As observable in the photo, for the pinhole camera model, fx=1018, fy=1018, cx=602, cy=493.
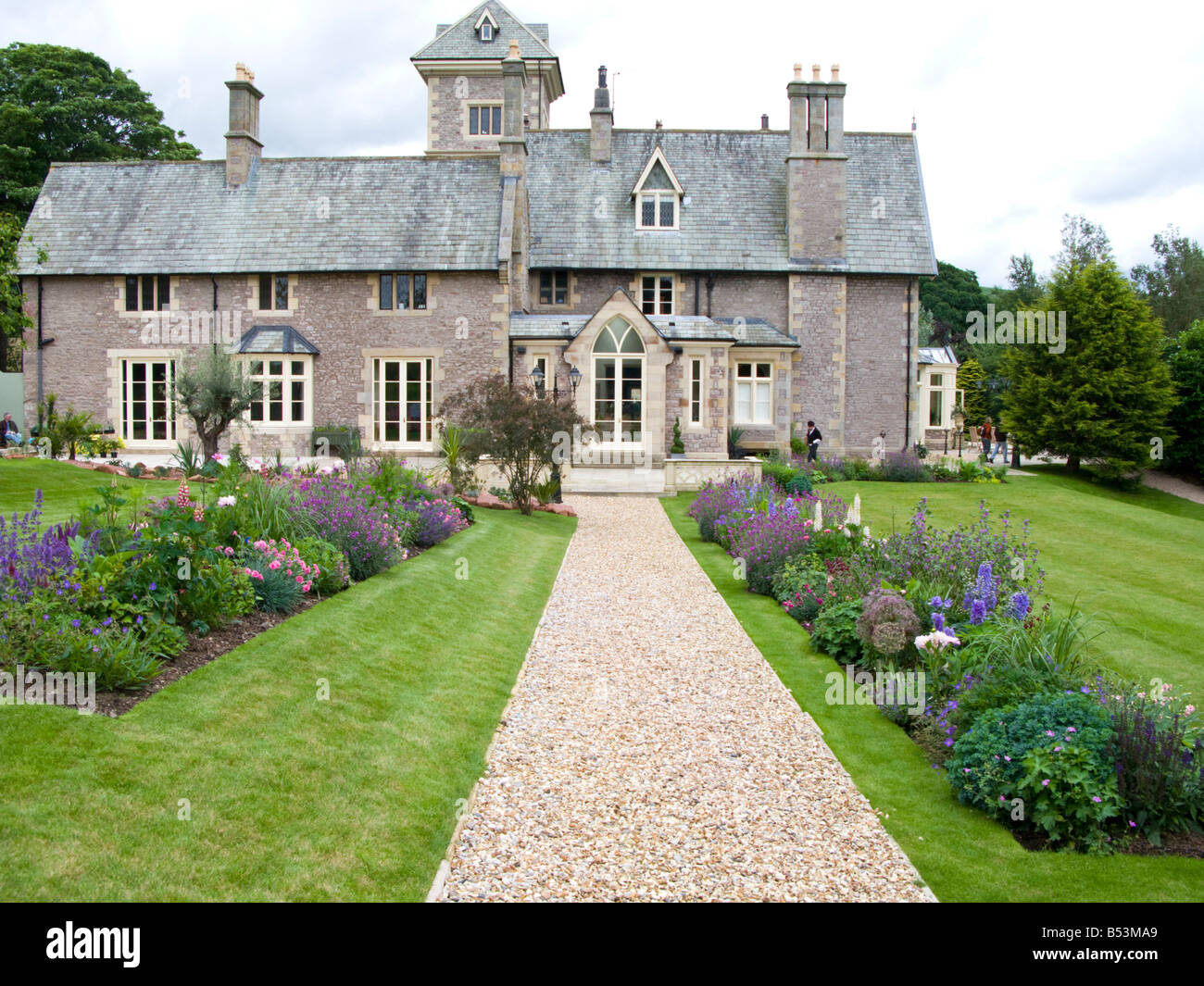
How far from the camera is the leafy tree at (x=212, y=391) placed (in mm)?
22375

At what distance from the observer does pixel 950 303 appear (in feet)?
244

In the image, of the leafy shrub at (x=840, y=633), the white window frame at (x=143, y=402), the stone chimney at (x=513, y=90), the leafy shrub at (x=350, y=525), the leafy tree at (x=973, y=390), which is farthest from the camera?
the leafy tree at (x=973, y=390)

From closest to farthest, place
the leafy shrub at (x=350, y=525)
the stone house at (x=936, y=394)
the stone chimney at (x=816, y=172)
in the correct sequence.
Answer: the leafy shrub at (x=350, y=525), the stone chimney at (x=816, y=172), the stone house at (x=936, y=394)

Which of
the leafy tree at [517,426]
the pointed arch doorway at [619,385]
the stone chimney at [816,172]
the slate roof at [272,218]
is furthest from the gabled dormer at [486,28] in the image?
the leafy tree at [517,426]

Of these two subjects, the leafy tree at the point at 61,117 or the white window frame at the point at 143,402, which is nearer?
the white window frame at the point at 143,402

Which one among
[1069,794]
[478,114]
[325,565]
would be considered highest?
[478,114]

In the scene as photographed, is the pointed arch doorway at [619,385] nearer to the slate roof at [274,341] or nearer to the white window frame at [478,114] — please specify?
the slate roof at [274,341]

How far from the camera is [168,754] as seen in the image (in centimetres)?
592

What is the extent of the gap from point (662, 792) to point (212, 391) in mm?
18591

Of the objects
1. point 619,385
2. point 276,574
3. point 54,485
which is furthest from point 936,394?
point 276,574

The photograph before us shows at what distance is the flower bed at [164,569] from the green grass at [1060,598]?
15.7 ft

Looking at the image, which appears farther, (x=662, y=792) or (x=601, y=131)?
(x=601, y=131)

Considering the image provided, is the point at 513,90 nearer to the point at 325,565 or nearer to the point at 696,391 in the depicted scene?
the point at 696,391
